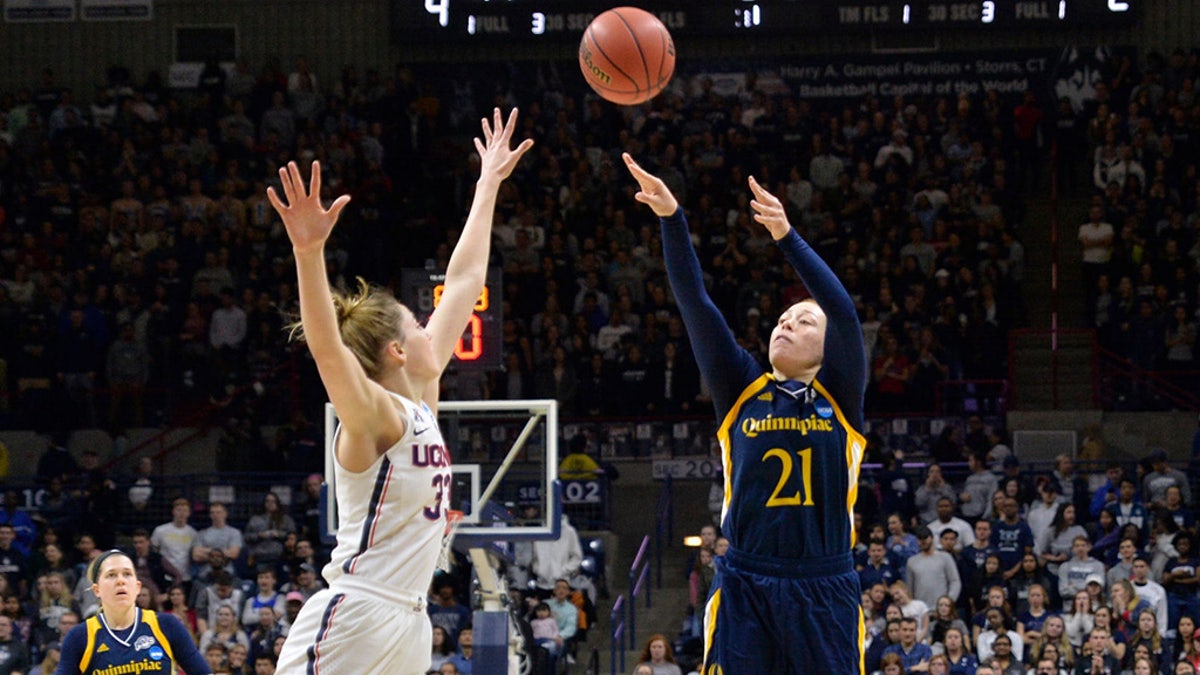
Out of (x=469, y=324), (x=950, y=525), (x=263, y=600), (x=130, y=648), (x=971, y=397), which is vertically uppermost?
(x=469, y=324)

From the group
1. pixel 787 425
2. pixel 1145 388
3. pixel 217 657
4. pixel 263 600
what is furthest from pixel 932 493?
pixel 787 425

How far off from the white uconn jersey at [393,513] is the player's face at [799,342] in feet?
5.02

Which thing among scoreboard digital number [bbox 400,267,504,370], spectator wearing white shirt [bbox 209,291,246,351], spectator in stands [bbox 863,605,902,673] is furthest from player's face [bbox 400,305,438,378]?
spectator wearing white shirt [bbox 209,291,246,351]

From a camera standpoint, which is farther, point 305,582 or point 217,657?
point 305,582

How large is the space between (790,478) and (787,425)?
18 centimetres

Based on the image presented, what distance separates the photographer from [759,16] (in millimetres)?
20078

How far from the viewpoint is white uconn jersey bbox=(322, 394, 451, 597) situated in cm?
466

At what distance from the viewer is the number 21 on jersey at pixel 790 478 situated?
5.57 metres

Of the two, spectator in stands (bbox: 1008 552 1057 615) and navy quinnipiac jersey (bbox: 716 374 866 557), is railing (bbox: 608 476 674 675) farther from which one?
navy quinnipiac jersey (bbox: 716 374 866 557)

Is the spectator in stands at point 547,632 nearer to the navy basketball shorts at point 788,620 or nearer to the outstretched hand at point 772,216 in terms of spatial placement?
the navy basketball shorts at point 788,620

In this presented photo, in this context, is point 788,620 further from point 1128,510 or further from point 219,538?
point 219,538

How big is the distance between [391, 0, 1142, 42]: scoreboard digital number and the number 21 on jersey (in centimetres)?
1500

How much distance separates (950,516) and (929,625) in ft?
5.77

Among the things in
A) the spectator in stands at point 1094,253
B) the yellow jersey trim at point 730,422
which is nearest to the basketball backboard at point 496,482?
the yellow jersey trim at point 730,422
